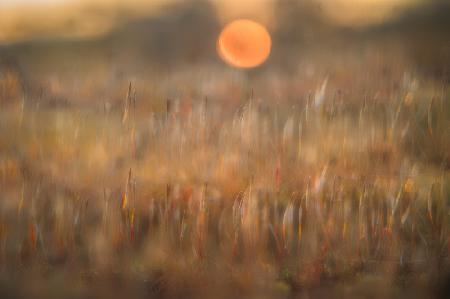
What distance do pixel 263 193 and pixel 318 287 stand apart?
427 millimetres

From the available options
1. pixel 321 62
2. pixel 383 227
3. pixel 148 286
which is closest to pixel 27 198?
pixel 148 286

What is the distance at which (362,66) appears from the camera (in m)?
1.75

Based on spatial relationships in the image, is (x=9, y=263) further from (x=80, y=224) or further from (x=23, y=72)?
(x=23, y=72)

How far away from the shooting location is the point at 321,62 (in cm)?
175

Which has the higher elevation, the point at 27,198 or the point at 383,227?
the point at 27,198

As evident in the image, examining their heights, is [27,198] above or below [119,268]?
above

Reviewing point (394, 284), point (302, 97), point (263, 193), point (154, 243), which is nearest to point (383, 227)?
point (394, 284)

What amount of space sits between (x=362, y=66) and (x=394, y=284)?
867 mm

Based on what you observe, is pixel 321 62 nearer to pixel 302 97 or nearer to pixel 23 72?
pixel 302 97

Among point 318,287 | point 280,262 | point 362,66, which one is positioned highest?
point 362,66

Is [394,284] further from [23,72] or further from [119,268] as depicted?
[23,72]

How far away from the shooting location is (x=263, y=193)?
69.3 inches

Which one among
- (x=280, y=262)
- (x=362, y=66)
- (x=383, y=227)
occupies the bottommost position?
(x=280, y=262)

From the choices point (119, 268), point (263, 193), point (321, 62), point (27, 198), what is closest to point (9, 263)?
point (27, 198)
